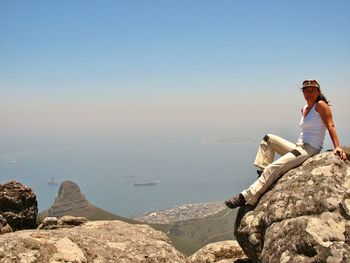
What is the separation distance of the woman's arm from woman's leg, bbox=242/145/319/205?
2.89ft

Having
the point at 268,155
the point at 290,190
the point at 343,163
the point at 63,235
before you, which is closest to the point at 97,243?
the point at 63,235

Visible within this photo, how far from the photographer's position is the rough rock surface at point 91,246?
957 centimetres

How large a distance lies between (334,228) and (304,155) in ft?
12.0

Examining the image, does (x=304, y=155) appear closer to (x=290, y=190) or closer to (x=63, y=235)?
(x=290, y=190)

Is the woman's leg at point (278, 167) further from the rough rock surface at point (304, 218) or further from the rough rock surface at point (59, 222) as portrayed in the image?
the rough rock surface at point (59, 222)

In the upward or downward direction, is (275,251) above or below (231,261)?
above

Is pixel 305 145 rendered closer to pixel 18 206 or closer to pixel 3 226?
pixel 3 226

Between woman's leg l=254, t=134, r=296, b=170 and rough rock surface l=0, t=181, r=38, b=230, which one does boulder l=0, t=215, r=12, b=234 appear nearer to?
rough rock surface l=0, t=181, r=38, b=230

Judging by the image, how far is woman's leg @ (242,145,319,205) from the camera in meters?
13.2

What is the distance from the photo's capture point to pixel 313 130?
13164 mm

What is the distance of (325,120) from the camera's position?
1276 centimetres

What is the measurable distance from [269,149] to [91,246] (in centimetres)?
823

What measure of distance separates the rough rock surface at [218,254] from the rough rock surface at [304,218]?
13.3 ft

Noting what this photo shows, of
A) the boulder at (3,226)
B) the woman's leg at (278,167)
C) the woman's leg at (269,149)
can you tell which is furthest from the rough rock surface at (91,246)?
the woman's leg at (269,149)
